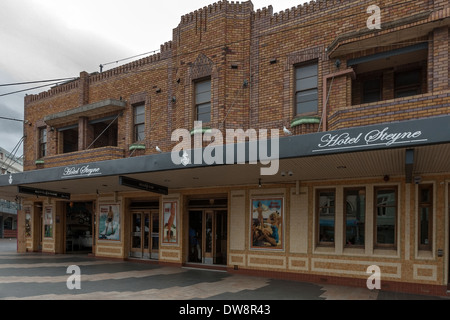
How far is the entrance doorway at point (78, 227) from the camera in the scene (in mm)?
19531

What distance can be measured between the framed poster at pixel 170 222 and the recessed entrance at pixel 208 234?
0.59 metres

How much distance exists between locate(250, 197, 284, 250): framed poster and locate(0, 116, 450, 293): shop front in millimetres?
33

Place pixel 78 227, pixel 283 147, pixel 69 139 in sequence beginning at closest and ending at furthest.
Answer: pixel 283 147
pixel 69 139
pixel 78 227

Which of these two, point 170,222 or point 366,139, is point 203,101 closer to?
point 170,222

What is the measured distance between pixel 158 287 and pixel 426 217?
24.5ft

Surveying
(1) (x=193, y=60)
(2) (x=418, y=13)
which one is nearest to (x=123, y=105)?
(1) (x=193, y=60)

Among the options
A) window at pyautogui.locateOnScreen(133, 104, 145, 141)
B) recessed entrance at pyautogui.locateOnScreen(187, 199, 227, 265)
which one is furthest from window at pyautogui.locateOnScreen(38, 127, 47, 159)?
recessed entrance at pyautogui.locateOnScreen(187, 199, 227, 265)

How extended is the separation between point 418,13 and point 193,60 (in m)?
7.43

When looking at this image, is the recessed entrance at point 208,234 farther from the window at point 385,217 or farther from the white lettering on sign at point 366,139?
the white lettering on sign at point 366,139

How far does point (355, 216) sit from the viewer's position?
1055cm

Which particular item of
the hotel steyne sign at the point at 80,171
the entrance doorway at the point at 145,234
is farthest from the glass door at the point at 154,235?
the hotel steyne sign at the point at 80,171

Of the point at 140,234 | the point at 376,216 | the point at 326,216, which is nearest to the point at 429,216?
the point at 376,216

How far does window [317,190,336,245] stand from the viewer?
Answer: 10.9 meters

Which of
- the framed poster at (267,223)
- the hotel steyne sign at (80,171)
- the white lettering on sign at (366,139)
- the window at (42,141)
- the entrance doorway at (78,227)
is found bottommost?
the entrance doorway at (78,227)
